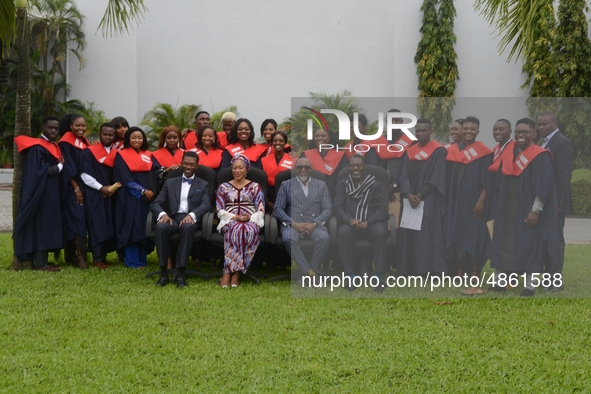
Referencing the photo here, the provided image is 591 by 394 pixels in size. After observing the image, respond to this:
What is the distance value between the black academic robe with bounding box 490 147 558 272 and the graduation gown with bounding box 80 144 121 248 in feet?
14.9

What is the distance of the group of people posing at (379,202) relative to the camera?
6.49m

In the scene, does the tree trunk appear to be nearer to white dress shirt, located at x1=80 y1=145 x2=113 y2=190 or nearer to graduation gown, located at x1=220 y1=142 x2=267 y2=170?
white dress shirt, located at x1=80 y1=145 x2=113 y2=190

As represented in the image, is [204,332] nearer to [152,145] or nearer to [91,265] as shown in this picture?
[91,265]

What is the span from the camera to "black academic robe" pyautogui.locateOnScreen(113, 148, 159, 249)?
786 cm

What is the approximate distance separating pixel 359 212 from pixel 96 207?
3.29 m

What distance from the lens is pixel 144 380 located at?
397cm

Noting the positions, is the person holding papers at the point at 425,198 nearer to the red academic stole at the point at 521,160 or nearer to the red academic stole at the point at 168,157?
the red academic stole at the point at 521,160

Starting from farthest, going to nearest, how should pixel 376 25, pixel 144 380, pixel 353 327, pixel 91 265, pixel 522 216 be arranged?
pixel 376 25 < pixel 91 265 < pixel 522 216 < pixel 353 327 < pixel 144 380

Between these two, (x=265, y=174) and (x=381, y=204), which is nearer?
(x=381, y=204)

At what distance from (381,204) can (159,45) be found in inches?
644

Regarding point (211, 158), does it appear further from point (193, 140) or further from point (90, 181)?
point (90, 181)

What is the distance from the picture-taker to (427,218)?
6758 millimetres

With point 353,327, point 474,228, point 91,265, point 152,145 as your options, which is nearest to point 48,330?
point 353,327

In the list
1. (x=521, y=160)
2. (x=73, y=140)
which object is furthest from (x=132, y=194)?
(x=521, y=160)
